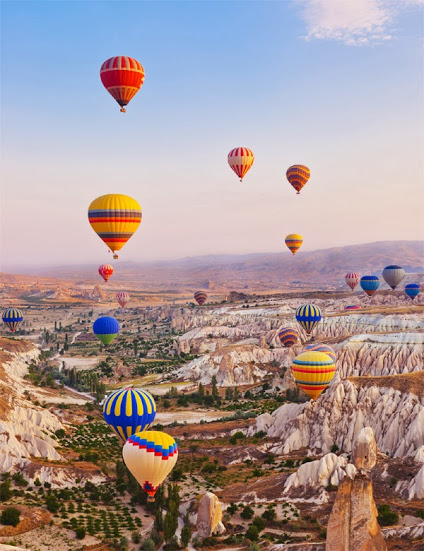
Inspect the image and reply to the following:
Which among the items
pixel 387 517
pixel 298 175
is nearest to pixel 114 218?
pixel 387 517

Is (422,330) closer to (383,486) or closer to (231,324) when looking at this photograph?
(383,486)

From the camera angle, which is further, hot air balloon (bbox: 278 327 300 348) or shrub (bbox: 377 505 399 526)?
hot air balloon (bbox: 278 327 300 348)

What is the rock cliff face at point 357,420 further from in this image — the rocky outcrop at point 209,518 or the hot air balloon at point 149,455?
the hot air balloon at point 149,455

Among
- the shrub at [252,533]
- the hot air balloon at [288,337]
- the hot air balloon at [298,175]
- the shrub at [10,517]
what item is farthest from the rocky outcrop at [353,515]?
the hot air balloon at [288,337]

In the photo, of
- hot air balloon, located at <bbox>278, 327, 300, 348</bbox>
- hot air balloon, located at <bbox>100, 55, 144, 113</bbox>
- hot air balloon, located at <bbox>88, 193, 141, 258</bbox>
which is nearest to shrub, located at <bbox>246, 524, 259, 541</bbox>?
hot air balloon, located at <bbox>88, 193, 141, 258</bbox>

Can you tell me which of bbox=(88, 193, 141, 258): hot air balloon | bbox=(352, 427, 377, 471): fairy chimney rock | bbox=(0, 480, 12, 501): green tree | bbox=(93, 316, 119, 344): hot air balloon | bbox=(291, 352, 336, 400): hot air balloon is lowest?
→ bbox=(0, 480, 12, 501): green tree

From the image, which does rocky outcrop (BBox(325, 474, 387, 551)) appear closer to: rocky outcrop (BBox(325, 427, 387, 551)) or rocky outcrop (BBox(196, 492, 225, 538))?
rocky outcrop (BBox(325, 427, 387, 551))

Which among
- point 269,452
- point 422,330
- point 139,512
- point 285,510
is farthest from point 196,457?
point 422,330
